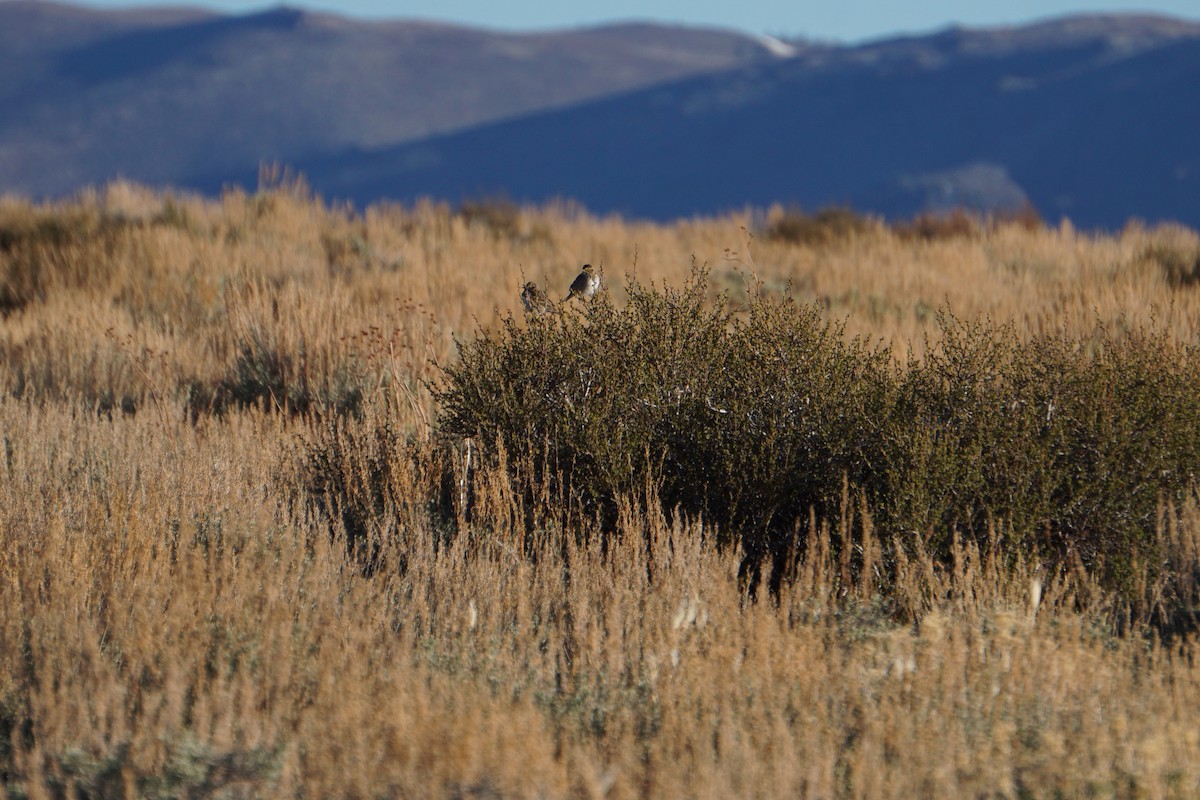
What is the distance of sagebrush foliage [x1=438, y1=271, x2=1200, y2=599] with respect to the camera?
4.55 metres

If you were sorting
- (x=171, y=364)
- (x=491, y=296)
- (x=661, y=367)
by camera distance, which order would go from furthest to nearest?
1. (x=491, y=296)
2. (x=171, y=364)
3. (x=661, y=367)

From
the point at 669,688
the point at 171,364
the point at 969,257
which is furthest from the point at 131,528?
the point at 969,257

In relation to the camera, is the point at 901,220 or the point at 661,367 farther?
the point at 901,220

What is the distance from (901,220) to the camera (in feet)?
52.9

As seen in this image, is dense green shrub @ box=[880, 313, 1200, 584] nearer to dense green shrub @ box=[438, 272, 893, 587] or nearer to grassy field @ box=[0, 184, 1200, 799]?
grassy field @ box=[0, 184, 1200, 799]

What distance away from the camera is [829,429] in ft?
16.0

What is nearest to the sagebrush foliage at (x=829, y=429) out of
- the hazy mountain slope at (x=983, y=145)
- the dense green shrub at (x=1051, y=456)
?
the dense green shrub at (x=1051, y=456)

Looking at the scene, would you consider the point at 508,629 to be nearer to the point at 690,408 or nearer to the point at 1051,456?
the point at 690,408

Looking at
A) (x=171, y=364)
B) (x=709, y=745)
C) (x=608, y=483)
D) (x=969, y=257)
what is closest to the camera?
(x=709, y=745)

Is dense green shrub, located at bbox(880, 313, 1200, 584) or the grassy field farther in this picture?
dense green shrub, located at bbox(880, 313, 1200, 584)

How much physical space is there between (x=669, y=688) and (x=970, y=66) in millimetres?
202379

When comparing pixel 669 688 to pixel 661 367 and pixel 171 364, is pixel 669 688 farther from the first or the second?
pixel 171 364

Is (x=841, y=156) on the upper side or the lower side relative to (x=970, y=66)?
lower

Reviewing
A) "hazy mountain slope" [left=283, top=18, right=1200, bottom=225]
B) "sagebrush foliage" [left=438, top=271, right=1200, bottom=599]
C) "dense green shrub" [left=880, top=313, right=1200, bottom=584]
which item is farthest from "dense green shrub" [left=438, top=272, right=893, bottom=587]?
"hazy mountain slope" [left=283, top=18, right=1200, bottom=225]
